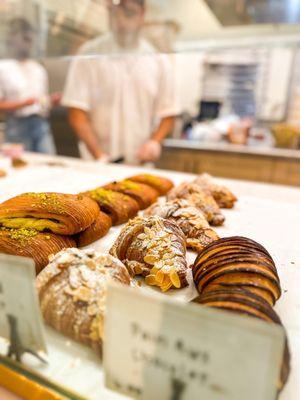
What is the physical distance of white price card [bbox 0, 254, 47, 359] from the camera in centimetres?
58

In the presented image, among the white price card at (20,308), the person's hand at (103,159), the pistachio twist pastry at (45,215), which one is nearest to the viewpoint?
the white price card at (20,308)

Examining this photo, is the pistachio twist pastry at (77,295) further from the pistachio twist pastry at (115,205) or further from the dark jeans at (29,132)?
Answer: the dark jeans at (29,132)

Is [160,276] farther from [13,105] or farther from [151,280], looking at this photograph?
[13,105]

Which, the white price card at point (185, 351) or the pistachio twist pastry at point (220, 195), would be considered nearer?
the white price card at point (185, 351)

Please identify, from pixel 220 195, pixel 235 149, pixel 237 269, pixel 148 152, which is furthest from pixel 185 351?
pixel 235 149

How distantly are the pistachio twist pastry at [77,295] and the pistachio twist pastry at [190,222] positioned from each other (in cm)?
45

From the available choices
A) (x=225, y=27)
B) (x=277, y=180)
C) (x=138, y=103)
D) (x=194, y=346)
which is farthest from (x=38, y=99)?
(x=194, y=346)

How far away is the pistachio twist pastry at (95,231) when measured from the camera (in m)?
1.17

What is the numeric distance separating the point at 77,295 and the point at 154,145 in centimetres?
248

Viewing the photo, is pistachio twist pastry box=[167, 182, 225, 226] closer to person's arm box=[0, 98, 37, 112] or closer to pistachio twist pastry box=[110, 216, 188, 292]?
pistachio twist pastry box=[110, 216, 188, 292]

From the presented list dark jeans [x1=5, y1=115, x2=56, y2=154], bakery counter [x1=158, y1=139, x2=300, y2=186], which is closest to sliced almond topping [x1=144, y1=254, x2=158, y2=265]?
bakery counter [x1=158, y1=139, x2=300, y2=186]

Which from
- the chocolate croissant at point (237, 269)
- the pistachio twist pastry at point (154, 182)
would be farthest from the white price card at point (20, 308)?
the pistachio twist pastry at point (154, 182)

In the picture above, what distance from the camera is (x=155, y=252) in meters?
0.96

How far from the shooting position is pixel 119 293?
52 cm
